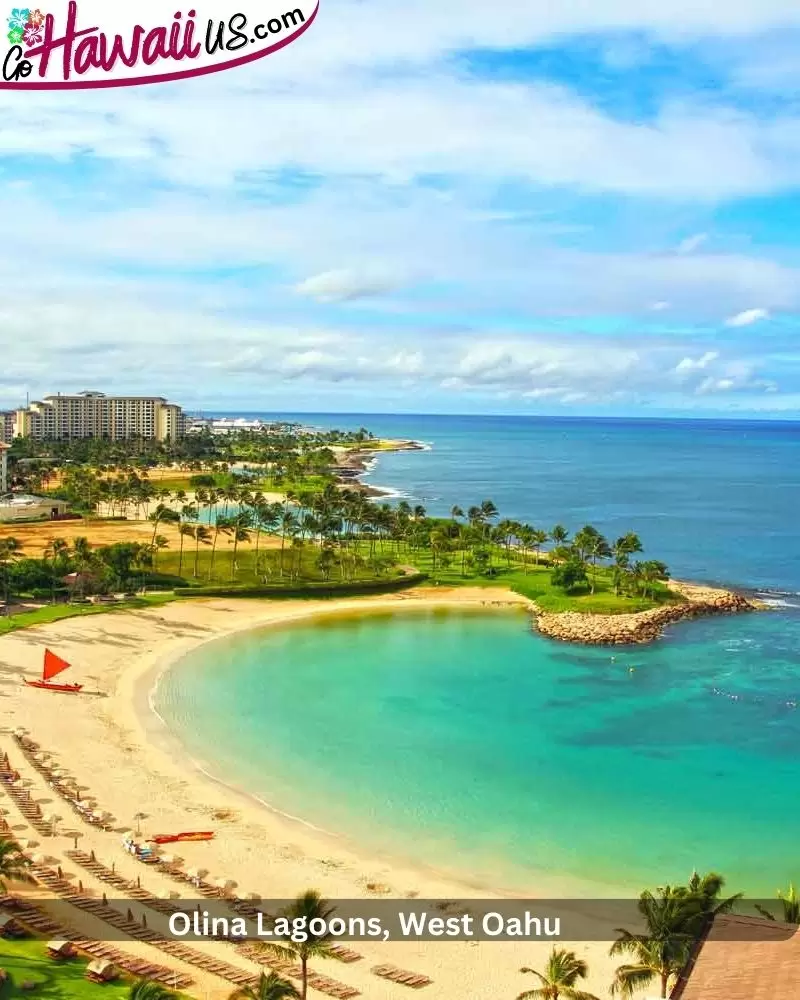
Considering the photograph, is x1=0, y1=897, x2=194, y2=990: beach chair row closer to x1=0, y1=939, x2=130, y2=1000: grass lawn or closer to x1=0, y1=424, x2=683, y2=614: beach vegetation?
x1=0, y1=939, x2=130, y2=1000: grass lawn

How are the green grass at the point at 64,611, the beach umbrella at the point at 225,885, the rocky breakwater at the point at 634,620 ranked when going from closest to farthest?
the beach umbrella at the point at 225,885 → the green grass at the point at 64,611 → the rocky breakwater at the point at 634,620

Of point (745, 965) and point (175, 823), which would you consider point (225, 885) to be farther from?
point (745, 965)

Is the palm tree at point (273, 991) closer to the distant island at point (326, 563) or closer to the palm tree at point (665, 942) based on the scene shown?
the palm tree at point (665, 942)

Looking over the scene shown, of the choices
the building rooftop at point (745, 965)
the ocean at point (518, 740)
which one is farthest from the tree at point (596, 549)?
the building rooftop at point (745, 965)

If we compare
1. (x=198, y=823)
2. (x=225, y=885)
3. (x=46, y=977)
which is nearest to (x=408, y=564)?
(x=198, y=823)

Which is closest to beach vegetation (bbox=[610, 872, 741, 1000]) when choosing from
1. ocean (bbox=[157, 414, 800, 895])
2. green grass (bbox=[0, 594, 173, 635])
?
ocean (bbox=[157, 414, 800, 895])

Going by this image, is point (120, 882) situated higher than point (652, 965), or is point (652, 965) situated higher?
point (652, 965)

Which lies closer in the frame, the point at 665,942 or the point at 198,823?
the point at 665,942
